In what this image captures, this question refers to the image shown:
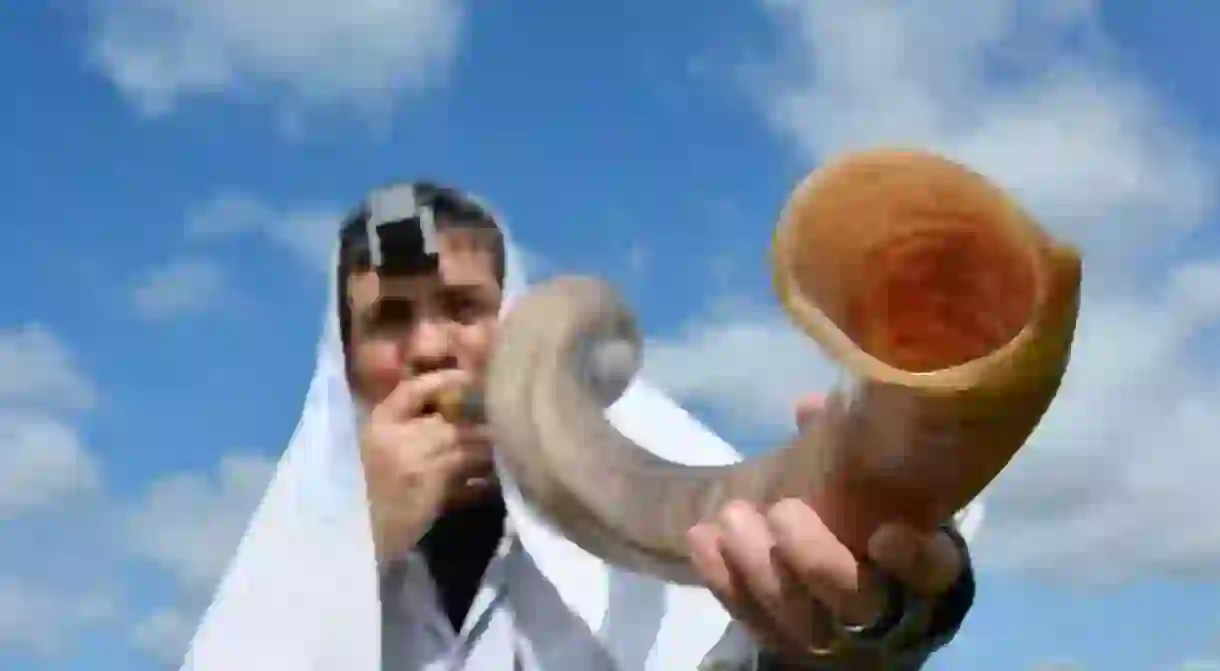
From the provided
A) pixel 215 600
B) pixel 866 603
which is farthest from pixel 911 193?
pixel 215 600

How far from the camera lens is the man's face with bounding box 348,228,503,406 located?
335 cm

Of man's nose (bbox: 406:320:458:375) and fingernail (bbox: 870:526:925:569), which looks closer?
fingernail (bbox: 870:526:925:569)

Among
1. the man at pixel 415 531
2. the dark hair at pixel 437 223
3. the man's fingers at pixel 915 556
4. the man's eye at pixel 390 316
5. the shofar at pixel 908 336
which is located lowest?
the man's fingers at pixel 915 556

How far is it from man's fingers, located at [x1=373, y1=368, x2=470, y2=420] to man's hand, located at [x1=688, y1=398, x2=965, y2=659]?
3.76ft

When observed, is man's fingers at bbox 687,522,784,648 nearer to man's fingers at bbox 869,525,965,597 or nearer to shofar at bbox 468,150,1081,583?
shofar at bbox 468,150,1081,583

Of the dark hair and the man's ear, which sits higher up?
the dark hair

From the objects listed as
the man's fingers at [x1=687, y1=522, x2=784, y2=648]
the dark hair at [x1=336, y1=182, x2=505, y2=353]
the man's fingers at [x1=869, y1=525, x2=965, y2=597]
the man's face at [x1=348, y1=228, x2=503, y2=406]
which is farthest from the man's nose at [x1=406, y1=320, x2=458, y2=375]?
the man's fingers at [x1=869, y1=525, x2=965, y2=597]

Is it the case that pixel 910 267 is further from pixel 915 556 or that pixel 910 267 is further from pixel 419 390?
pixel 419 390

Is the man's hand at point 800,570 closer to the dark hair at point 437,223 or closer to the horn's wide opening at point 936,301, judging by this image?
the horn's wide opening at point 936,301

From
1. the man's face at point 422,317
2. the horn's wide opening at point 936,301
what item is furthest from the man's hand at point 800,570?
the man's face at point 422,317

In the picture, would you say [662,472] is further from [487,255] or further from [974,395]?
[487,255]

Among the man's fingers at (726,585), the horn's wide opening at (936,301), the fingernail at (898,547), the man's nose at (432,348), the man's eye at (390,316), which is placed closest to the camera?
the horn's wide opening at (936,301)

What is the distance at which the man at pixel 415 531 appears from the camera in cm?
326

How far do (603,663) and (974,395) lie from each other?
196cm
